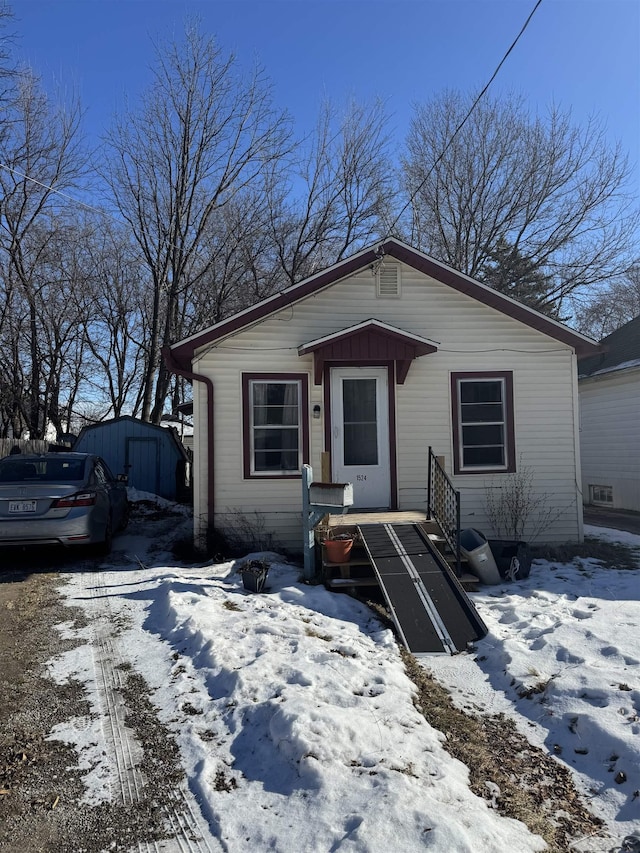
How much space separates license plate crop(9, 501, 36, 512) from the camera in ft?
24.8

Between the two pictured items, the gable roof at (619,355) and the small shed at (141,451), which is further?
the small shed at (141,451)

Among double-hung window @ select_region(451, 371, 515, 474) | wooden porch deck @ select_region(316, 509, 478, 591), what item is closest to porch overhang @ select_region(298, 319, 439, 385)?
double-hung window @ select_region(451, 371, 515, 474)

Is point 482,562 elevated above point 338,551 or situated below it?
below

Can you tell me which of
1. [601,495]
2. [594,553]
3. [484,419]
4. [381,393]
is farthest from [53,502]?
[601,495]

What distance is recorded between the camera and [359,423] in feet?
31.4

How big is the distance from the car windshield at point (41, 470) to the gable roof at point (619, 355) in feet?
37.0

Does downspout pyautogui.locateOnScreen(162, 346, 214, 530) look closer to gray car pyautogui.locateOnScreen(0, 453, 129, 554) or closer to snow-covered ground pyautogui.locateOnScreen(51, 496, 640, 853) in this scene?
gray car pyautogui.locateOnScreen(0, 453, 129, 554)

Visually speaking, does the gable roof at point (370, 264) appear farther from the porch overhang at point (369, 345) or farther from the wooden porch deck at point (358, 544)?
the wooden porch deck at point (358, 544)

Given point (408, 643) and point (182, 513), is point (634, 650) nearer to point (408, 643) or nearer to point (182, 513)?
point (408, 643)

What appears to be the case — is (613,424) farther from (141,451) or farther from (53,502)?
(53,502)

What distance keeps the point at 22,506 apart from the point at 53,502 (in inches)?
14.3

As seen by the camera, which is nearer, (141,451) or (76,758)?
(76,758)

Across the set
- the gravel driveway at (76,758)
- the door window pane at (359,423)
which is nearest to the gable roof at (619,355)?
the door window pane at (359,423)

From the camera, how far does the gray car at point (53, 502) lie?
24.8 ft
